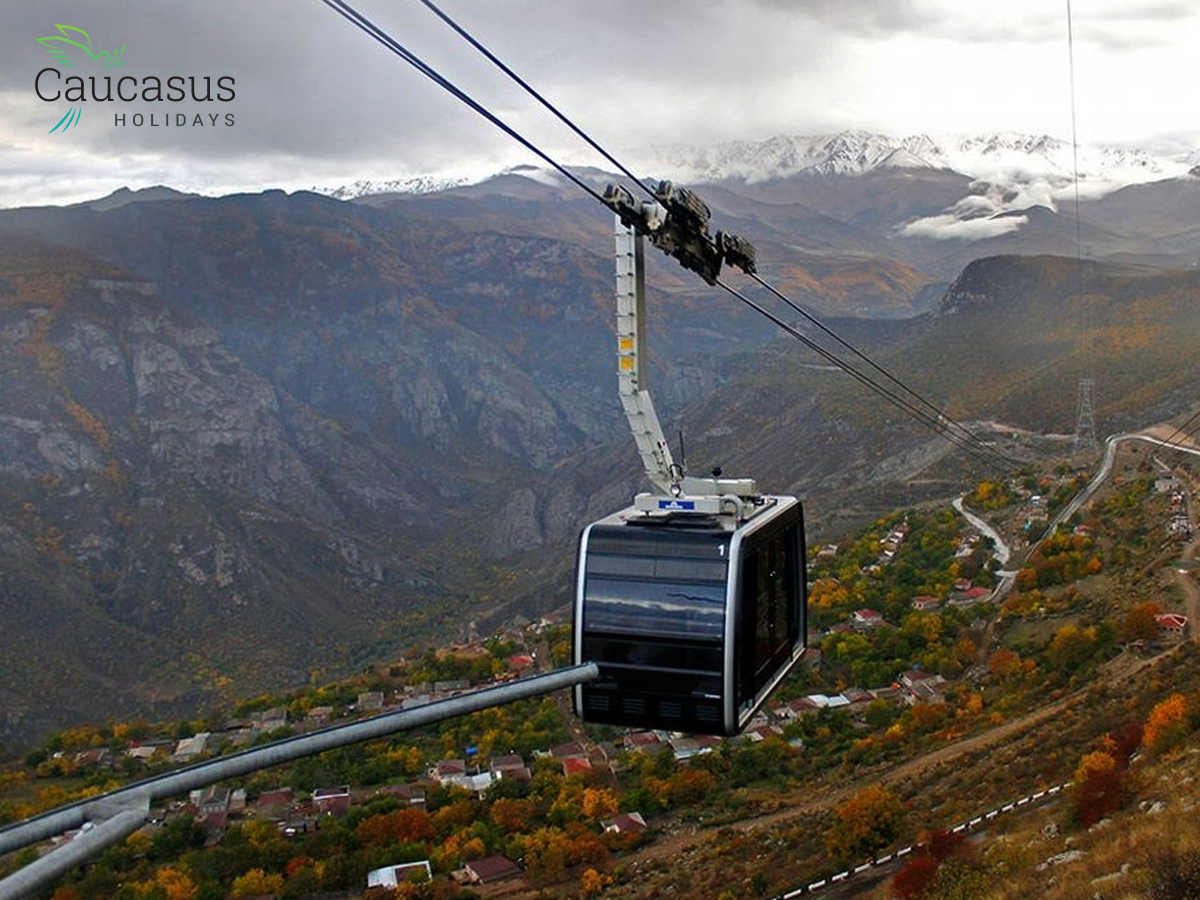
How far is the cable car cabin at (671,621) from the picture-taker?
332 inches

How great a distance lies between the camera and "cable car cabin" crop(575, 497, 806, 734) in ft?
27.7

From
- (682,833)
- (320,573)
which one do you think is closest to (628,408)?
(682,833)

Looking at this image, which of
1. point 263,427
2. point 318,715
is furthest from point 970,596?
point 263,427

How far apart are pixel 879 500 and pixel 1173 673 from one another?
36764mm

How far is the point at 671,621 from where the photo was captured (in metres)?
8.49

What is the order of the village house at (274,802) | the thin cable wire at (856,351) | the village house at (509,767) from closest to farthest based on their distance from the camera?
the thin cable wire at (856,351)
the village house at (274,802)
the village house at (509,767)

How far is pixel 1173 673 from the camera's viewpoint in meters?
24.6

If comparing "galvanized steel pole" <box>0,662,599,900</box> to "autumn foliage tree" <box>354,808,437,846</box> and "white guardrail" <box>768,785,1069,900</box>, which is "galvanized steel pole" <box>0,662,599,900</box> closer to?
"white guardrail" <box>768,785,1069,900</box>

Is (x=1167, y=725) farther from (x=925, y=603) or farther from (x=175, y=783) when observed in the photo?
(x=925, y=603)

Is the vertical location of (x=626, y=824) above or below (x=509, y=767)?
above

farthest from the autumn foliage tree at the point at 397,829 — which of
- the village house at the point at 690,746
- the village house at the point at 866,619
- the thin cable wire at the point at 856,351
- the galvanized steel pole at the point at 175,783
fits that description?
the galvanized steel pole at the point at 175,783

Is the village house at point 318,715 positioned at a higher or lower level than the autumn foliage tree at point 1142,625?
lower

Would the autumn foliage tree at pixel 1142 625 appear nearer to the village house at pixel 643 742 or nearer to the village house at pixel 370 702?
the village house at pixel 643 742

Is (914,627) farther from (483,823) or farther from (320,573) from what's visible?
(320,573)
